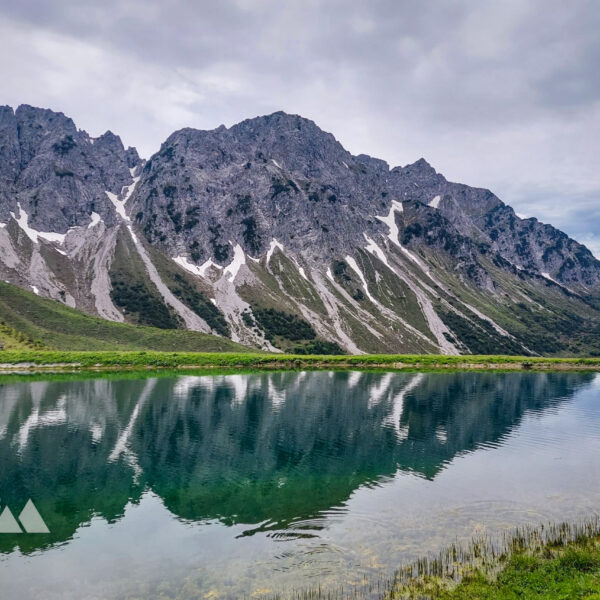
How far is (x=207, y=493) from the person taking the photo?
1547 inches

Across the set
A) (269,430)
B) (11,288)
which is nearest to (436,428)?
(269,430)

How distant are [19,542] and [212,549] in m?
12.0

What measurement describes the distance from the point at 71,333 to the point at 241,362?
60489mm

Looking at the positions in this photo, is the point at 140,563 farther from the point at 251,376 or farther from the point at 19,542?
the point at 251,376

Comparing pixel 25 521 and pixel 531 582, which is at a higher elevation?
pixel 531 582

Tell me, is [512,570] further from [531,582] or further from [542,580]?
[542,580]

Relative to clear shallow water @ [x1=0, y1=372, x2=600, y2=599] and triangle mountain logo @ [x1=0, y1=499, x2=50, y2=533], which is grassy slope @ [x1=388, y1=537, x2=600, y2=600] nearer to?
clear shallow water @ [x1=0, y1=372, x2=600, y2=599]

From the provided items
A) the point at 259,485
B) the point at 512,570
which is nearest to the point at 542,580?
the point at 512,570

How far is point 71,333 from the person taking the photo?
161375mm

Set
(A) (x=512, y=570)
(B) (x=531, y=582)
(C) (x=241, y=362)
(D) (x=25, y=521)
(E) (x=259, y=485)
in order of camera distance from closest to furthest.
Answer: (B) (x=531, y=582)
(A) (x=512, y=570)
(D) (x=25, y=521)
(E) (x=259, y=485)
(C) (x=241, y=362)

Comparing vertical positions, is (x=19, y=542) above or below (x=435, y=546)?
below

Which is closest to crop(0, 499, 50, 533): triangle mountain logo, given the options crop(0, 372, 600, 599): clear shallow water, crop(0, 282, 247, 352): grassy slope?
crop(0, 372, 600, 599): clear shallow water

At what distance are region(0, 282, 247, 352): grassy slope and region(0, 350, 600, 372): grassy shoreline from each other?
1536cm

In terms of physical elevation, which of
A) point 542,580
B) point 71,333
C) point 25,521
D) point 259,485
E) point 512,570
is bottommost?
point 25,521
